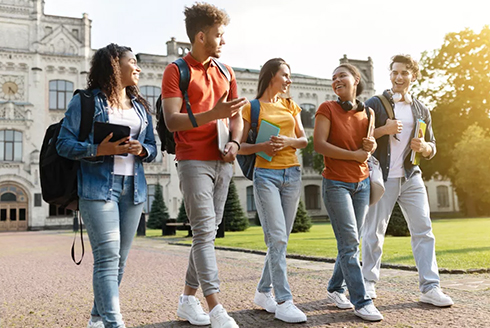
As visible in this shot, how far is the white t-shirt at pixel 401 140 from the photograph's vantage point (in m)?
4.86

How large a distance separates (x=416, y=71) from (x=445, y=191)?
45970 mm

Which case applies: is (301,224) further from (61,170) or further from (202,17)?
(61,170)

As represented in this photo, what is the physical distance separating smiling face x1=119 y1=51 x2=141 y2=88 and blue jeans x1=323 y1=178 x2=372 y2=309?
187 cm

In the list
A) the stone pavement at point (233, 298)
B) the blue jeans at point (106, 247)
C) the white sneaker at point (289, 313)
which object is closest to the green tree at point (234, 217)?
the stone pavement at point (233, 298)

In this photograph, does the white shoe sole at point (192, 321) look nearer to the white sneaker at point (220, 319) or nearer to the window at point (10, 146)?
the white sneaker at point (220, 319)

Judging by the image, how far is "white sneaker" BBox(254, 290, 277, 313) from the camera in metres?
4.30

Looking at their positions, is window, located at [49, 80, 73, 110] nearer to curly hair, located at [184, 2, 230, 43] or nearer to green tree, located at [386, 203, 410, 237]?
green tree, located at [386, 203, 410, 237]

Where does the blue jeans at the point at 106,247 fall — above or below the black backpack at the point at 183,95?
below

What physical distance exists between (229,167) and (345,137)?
117 centimetres

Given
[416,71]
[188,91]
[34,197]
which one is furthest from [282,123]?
[34,197]

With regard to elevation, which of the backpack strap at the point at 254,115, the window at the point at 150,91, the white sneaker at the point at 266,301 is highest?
the window at the point at 150,91

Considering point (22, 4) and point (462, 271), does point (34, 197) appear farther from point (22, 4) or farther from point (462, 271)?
point (462, 271)

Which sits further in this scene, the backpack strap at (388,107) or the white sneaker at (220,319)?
the backpack strap at (388,107)

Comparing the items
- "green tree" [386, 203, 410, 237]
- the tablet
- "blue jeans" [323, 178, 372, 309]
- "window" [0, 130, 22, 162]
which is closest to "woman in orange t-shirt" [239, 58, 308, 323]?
"blue jeans" [323, 178, 372, 309]
